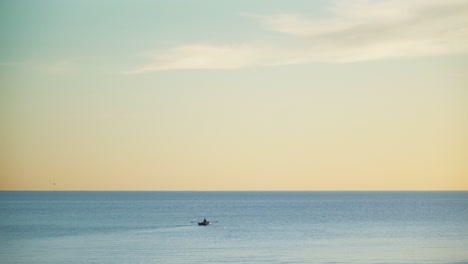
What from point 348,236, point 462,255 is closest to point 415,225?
point 348,236

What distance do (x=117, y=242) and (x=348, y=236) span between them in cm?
2790

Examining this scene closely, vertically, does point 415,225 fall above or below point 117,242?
above

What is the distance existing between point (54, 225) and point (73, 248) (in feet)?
115

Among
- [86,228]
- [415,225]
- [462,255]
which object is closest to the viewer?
[462,255]

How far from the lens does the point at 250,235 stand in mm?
80438

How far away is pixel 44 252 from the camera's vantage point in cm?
6250

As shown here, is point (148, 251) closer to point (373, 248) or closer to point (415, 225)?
point (373, 248)

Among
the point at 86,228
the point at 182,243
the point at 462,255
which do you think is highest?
the point at 86,228

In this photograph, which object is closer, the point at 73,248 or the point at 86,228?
the point at 73,248

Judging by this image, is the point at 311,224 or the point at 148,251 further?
the point at 311,224

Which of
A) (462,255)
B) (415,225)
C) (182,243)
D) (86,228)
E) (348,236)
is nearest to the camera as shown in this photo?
(462,255)

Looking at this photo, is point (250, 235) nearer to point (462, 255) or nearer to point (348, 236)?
point (348, 236)

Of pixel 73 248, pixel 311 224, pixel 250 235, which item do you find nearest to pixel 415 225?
pixel 311 224

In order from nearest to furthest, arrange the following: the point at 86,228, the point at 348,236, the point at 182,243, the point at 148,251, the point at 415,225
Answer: the point at 148,251, the point at 182,243, the point at 348,236, the point at 86,228, the point at 415,225
